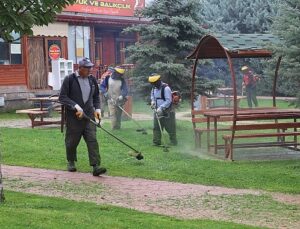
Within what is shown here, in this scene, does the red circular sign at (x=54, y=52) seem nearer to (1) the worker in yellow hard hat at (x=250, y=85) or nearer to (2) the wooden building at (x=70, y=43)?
(2) the wooden building at (x=70, y=43)

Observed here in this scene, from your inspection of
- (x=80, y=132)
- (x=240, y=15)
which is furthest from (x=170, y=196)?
(x=240, y=15)

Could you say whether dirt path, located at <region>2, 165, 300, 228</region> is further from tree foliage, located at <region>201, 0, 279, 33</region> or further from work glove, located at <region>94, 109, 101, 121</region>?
tree foliage, located at <region>201, 0, 279, 33</region>

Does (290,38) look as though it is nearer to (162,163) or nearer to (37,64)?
(162,163)

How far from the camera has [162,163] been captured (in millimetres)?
11453

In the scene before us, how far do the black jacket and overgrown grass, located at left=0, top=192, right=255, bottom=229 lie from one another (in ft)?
8.40

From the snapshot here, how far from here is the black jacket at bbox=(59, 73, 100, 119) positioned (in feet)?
33.3

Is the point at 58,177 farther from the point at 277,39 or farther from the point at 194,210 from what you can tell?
the point at 277,39

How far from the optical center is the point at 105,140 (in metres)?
14.8

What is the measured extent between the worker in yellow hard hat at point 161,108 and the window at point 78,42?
1378cm

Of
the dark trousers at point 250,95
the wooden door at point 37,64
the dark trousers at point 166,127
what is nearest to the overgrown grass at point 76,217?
the dark trousers at point 166,127

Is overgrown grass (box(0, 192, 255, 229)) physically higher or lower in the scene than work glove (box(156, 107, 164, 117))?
lower

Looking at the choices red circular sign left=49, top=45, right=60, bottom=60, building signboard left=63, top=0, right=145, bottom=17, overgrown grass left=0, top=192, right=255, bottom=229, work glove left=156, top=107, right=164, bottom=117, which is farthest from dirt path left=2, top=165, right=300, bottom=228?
building signboard left=63, top=0, right=145, bottom=17

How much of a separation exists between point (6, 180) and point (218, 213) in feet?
12.1

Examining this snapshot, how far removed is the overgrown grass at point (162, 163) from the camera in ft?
32.2
